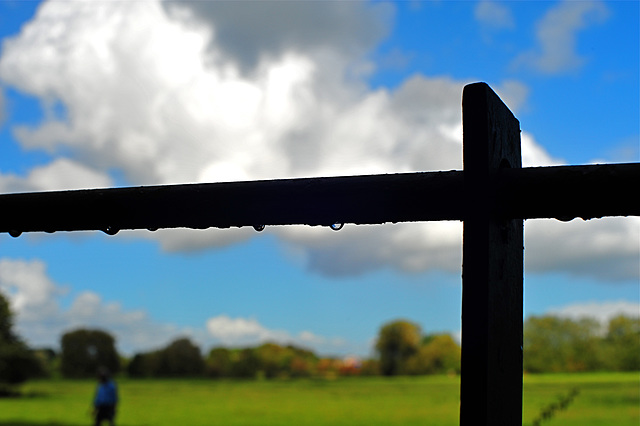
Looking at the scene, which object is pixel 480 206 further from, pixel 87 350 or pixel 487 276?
pixel 87 350

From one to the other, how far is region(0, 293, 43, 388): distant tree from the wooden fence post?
38663mm

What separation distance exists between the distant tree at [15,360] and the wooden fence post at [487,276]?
127 feet

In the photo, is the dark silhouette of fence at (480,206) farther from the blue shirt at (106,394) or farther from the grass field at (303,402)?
the grass field at (303,402)

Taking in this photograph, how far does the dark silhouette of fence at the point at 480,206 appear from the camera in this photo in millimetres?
913

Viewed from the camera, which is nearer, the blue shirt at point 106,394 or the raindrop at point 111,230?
the raindrop at point 111,230

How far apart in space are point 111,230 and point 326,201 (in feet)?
1.64

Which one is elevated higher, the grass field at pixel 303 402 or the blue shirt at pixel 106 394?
the blue shirt at pixel 106 394

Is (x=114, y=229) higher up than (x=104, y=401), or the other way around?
(x=114, y=229)

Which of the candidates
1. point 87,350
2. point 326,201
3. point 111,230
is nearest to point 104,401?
point 111,230


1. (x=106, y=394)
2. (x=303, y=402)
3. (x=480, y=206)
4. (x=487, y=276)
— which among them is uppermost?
(x=480, y=206)

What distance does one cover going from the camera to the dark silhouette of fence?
91 cm

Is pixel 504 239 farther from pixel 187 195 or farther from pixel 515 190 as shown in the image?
pixel 187 195

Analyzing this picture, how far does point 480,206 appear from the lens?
94 centimetres

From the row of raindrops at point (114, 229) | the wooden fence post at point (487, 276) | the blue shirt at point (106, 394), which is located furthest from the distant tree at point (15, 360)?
the wooden fence post at point (487, 276)
